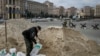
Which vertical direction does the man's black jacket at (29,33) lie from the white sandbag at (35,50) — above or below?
above

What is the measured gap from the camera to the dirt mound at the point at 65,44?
359 inches

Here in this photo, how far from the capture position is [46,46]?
9.70 metres

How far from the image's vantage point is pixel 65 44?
30.1 ft

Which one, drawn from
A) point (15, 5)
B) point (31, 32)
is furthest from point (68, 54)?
point (15, 5)

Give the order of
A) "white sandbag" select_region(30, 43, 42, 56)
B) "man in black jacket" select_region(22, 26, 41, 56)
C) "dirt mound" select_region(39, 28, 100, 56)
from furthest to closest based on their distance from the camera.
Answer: "dirt mound" select_region(39, 28, 100, 56) < "man in black jacket" select_region(22, 26, 41, 56) < "white sandbag" select_region(30, 43, 42, 56)

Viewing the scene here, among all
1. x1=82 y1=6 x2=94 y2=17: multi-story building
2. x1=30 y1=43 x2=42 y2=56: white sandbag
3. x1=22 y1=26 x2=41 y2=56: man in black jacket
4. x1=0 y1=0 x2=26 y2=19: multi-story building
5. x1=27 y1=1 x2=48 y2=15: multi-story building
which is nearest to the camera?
x1=30 y1=43 x2=42 y2=56: white sandbag

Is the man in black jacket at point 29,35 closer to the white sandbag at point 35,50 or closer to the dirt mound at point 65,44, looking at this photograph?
the white sandbag at point 35,50

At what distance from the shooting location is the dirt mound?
9.11 metres

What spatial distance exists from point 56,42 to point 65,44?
1.52 ft

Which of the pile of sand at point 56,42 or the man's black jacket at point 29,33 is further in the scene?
the pile of sand at point 56,42

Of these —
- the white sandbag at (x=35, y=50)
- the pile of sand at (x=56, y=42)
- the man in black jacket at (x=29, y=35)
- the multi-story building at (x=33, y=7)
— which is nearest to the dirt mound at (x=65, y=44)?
the pile of sand at (x=56, y=42)

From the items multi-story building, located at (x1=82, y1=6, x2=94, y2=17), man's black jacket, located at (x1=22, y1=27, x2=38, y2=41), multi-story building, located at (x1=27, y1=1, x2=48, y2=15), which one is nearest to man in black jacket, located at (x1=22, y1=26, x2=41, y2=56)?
man's black jacket, located at (x1=22, y1=27, x2=38, y2=41)

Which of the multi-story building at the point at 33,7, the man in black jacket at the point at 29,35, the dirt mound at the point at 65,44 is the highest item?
the multi-story building at the point at 33,7

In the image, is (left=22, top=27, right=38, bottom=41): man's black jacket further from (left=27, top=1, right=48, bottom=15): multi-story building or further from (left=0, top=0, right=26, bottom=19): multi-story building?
(left=27, top=1, right=48, bottom=15): multi-story building
